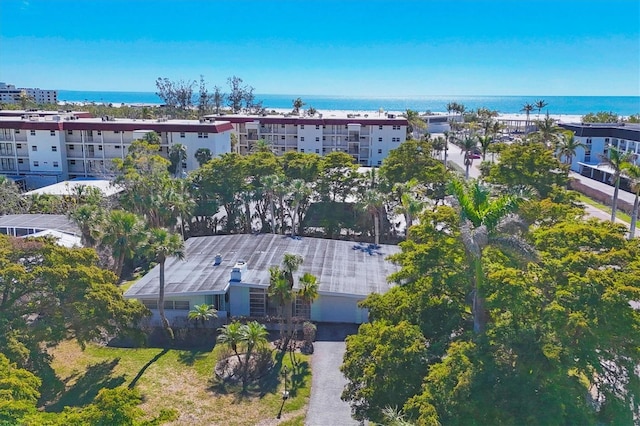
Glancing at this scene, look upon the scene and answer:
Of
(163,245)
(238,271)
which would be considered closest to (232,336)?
(163,245)

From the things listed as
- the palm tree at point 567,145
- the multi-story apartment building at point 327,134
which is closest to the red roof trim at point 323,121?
the multi-story apartment building at point 327,134

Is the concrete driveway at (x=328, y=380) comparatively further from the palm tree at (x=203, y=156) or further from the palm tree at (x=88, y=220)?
the palm tree at (x=203, y=156)

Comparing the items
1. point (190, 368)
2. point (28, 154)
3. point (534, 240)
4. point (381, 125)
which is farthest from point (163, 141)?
point (534, 240)

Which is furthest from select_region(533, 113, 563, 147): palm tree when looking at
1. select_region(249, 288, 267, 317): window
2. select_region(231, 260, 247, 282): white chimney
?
select_region(249, 288, 267, 317): window

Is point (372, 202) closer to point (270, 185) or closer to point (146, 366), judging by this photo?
point (270, 185)

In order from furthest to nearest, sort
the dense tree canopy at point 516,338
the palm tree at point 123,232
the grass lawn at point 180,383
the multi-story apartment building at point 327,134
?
the multi-story apartment building at point 327,134, the palm tree at point 123,232, the grass lawn at point 180,383, the dense tree canopy at point 516,338

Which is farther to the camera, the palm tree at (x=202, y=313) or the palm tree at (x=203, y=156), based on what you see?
the palm tree at (x=203, y=156)
